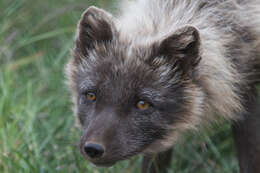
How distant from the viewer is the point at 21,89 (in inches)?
291

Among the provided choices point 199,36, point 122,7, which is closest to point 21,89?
point 122,7

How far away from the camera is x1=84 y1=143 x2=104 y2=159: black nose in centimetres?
426

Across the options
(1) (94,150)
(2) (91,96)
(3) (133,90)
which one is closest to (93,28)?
(2) (91,96)

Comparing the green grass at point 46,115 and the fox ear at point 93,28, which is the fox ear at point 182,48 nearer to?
the fox ear at point 93,28

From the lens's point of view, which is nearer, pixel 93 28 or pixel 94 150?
pixel 94 150

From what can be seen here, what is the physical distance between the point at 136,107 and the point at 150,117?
0.59 feet

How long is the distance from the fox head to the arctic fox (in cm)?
1

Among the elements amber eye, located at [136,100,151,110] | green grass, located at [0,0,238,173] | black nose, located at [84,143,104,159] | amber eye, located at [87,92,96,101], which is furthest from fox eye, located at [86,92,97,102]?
green grass, located at [0,0,238,173]

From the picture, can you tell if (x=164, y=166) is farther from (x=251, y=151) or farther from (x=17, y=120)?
(x=17, y=120)

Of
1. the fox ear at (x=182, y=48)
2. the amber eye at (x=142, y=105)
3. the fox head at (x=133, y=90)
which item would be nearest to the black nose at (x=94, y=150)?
→ the fox head at (x=133, y=90)

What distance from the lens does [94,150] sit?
14.1 feet

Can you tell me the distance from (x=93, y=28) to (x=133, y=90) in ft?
3.02

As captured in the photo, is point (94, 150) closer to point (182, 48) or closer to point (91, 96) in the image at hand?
point (91, 96)

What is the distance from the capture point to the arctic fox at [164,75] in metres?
4.52
